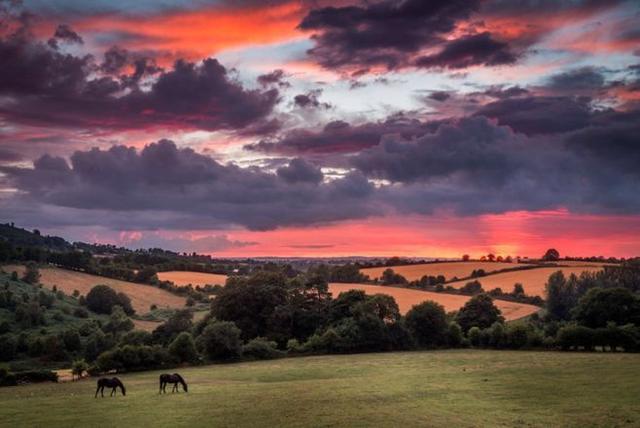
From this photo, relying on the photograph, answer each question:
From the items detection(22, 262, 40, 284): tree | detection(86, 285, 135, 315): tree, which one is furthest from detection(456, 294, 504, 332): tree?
detection(22, 262, 40, 284): tree

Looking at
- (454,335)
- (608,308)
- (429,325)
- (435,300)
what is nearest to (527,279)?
(435,300)

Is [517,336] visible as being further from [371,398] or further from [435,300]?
[371,398]

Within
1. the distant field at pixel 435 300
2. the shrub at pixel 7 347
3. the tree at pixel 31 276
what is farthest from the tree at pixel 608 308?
the tree at pixel 31 276

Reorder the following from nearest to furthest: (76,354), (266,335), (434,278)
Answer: (266,335) → (76,354) → (434,278)

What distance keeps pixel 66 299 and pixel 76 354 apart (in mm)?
48662

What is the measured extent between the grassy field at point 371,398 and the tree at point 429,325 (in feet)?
87.9

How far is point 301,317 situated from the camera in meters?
100

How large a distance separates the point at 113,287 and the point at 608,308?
419 feet

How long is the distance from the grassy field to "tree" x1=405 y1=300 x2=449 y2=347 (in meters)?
26.8

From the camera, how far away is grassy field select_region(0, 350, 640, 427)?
110ft

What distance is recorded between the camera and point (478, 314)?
330 feet

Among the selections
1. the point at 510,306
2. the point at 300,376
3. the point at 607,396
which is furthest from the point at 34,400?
the point at 510,306

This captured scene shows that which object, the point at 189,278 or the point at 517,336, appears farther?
the point at 189,278

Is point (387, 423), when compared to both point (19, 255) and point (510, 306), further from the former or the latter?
point (19, 255)
